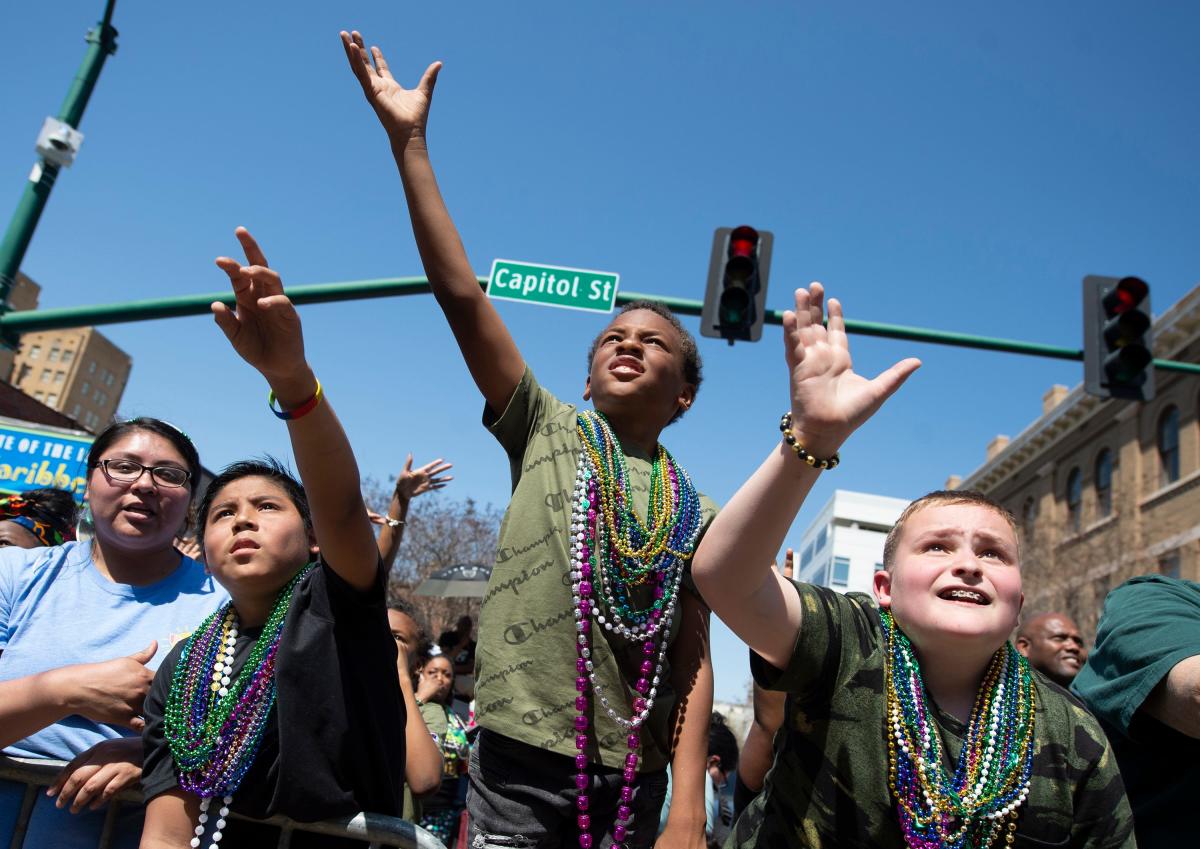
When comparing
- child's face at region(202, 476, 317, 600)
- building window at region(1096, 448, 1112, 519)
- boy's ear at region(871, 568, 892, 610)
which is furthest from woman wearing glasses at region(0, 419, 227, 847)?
building window at region(1096, 448, 1112, 519)

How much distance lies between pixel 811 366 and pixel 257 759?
1.62 m

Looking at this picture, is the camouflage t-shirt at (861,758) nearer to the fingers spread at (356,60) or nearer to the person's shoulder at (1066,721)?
the person's shoulder at (1066,721)

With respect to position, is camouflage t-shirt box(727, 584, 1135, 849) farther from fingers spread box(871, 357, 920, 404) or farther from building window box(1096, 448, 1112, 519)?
building window box(1096, 448, 1112, 519)

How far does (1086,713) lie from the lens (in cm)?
217

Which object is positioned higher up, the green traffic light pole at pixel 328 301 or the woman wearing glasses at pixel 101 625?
the green traffic light pole at pixel 328 301

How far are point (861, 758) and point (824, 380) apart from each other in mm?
865

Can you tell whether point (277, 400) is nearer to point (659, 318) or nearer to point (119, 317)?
point (659, 318)

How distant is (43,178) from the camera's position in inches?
281

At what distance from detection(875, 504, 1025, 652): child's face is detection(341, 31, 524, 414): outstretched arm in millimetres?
1151

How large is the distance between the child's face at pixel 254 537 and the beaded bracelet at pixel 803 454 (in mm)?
1410

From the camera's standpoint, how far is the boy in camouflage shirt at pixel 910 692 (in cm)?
191

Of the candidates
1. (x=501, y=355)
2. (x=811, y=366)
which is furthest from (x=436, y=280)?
(x=811, y=366)

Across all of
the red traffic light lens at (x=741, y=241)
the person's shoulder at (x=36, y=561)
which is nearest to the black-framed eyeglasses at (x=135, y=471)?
the person's shoulder at (x=36, y=561)

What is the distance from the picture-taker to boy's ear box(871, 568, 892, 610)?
7.51ft
